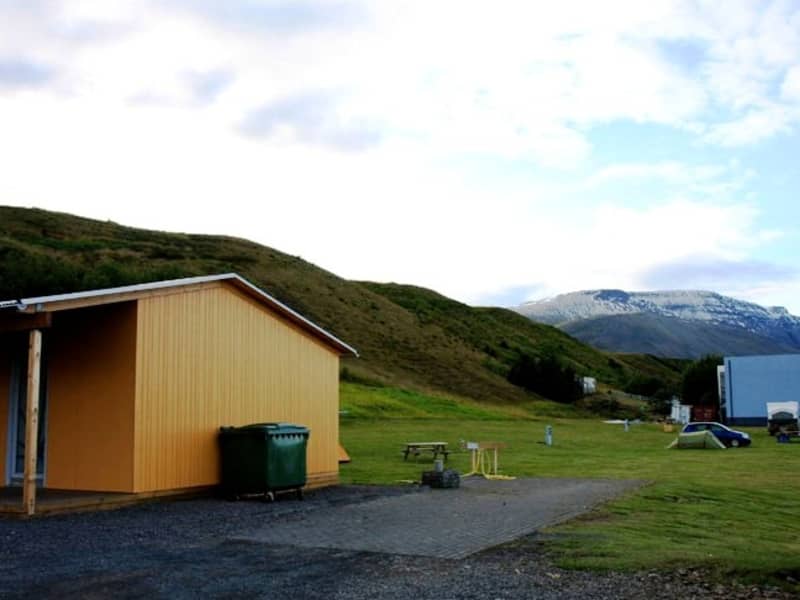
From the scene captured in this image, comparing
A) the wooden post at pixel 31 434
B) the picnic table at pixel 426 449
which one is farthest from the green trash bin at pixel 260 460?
the picnic table at pixel 426 449

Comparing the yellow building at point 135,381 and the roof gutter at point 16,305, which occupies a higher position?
the roof gutter at point 16,305

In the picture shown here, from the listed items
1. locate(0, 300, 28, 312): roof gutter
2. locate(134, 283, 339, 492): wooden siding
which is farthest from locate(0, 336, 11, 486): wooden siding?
locate(0, 300, 28, 312): roof gutter

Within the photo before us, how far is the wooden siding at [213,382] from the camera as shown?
14.1 meters

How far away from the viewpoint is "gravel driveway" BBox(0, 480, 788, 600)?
750cm

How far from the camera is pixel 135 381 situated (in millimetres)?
13797

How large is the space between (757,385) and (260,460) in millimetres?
53159

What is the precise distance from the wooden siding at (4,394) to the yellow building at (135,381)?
0.10 ft

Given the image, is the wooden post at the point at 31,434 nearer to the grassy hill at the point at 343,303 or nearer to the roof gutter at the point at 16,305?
the roof gutter at the point at 16,305

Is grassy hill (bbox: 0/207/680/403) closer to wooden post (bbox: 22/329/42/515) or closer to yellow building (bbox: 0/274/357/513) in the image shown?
yellow building (bbox: 0/274/357/513)

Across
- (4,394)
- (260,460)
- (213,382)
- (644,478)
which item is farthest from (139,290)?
(644,478)

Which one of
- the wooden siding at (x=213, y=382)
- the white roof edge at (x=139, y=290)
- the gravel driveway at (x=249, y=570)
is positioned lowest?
the gravel driveway at (x=249, y=570)

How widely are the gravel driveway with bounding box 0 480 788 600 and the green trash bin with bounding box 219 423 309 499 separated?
2975 mm

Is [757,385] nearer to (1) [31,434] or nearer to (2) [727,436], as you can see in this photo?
(2) [727,436]

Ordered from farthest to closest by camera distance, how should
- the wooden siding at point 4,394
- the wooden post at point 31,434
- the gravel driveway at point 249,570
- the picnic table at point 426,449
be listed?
1. the picnic table at point 426,449
2. the wooden siding at point 4,394
3. the wooden post at point 31,434
4. the gravel driveway at point 249,570
